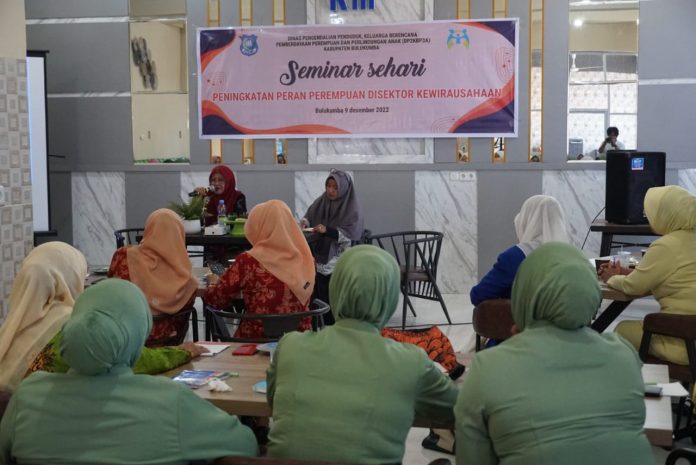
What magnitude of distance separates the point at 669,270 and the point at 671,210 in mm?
314

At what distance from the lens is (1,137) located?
6.66 meters

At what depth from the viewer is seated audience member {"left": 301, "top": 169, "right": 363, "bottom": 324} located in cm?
695

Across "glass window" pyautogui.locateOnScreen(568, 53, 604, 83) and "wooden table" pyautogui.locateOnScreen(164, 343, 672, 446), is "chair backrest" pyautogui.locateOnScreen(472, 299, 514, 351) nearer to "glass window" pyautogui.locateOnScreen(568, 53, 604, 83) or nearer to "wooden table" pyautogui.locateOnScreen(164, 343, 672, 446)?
"wooden table" pyautogui.locateOnScreen(164, 343, 672, 446)

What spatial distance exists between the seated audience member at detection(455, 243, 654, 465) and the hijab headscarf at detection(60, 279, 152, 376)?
2.78 feet

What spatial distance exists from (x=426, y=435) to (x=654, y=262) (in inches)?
56.1

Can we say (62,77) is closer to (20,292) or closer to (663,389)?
(20,292)

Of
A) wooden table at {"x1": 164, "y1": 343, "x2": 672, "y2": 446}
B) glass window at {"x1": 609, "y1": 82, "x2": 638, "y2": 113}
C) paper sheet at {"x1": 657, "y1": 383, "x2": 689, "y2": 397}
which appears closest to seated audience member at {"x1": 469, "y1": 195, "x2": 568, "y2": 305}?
wooden table at {"x1": 164, "y1": 343, "x2": 672, "y2": 446}

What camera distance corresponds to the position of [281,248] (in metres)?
4.38

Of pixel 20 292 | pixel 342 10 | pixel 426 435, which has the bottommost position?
pixel 426 435

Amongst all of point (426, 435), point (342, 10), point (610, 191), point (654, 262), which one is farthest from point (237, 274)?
point (342, 10)

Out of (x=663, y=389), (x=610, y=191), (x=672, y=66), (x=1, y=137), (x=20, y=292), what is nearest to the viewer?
(x=663, y=389)

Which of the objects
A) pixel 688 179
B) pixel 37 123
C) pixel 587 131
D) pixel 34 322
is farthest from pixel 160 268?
pixel 688 179

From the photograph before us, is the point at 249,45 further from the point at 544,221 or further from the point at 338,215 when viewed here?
the point at 544,221

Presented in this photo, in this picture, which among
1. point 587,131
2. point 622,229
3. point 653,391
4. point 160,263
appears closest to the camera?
point 653,391
